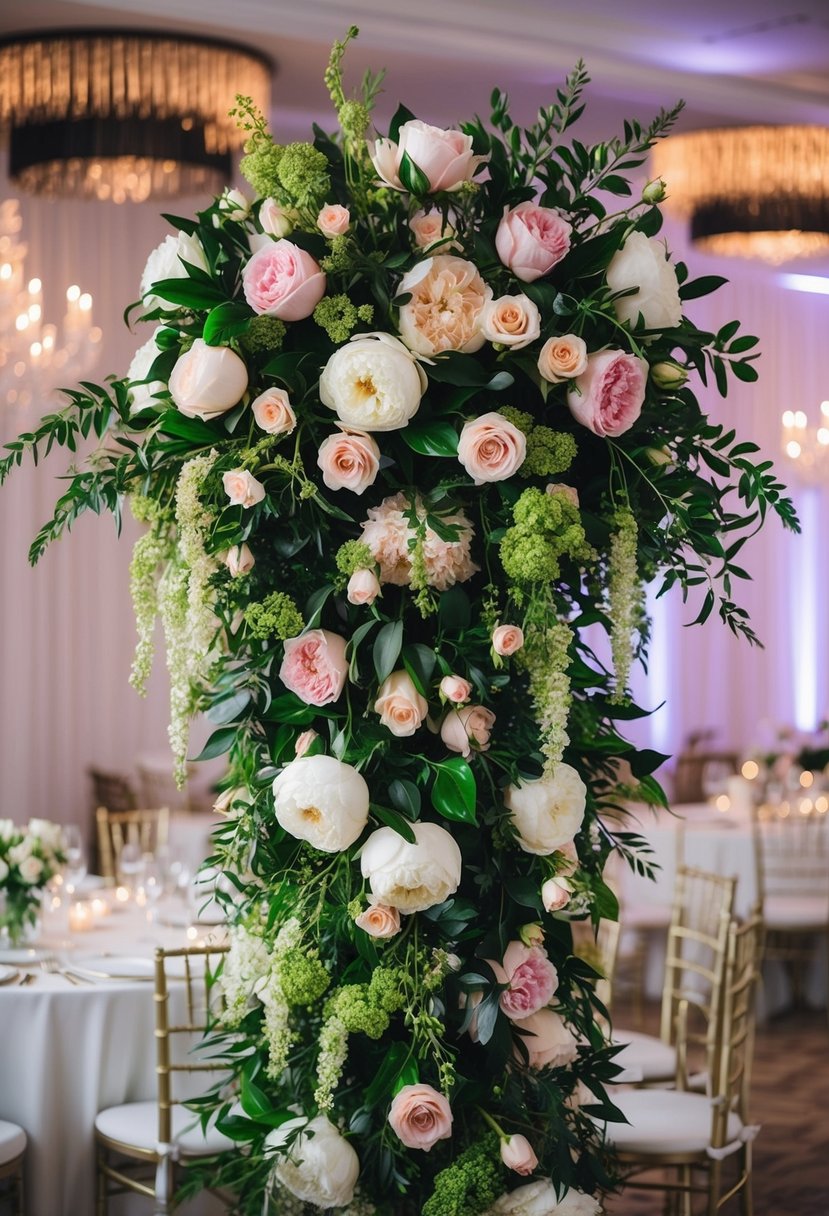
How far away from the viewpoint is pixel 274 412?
6.49 ft

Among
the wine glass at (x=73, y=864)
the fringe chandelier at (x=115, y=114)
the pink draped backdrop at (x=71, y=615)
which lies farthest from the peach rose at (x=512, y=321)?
the pink draped backdrop at (x=71, y=615)

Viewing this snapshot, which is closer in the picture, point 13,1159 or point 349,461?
point 349,461

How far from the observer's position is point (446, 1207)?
2.00 metres

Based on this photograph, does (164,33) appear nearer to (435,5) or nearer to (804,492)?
(435,5)

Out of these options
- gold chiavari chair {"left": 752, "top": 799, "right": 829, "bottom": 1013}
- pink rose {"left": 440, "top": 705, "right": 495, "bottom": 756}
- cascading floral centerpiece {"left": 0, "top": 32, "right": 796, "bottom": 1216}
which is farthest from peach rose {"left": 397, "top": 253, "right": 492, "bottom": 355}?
gold chiavari chair {"left": 752, "top": 799, "right": 829, "bottom": 1013}

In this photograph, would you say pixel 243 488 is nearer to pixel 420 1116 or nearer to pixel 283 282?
pixel 283 282

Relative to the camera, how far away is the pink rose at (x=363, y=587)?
6.45ft

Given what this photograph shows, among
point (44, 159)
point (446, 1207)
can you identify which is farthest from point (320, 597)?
point (44, 159)

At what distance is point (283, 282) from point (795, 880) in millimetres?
5532

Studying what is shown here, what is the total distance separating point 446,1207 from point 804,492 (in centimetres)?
1004

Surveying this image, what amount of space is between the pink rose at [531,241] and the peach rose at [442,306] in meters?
0.05

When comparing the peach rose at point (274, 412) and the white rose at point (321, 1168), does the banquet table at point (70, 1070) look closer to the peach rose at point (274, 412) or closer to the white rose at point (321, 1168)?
the white rose at point (321, 1168)

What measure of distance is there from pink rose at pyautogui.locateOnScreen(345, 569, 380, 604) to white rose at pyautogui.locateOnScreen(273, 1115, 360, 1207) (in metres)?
0.72

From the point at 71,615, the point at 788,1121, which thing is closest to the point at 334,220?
the point at 788,1121
